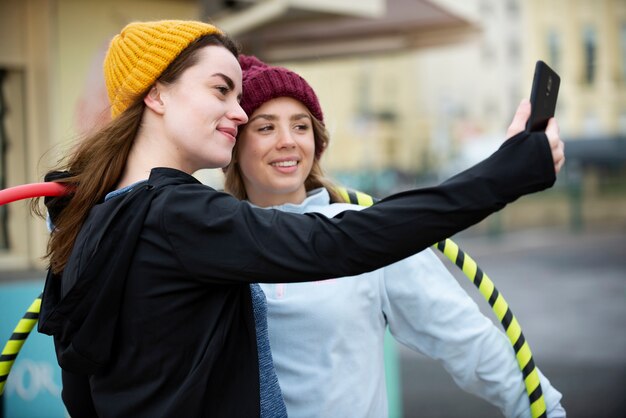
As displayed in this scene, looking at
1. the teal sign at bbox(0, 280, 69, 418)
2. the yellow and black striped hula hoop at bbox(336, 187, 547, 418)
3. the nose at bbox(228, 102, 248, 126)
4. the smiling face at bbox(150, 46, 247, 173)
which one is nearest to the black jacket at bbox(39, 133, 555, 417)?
the smiling face at bbox(150, 46, 247, 173)

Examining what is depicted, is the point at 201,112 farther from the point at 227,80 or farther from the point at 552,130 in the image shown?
the point at 552,130

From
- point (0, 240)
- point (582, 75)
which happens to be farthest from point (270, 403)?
point (582, 75)

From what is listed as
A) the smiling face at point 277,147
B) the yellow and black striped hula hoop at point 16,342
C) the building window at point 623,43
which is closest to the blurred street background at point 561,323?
the smiling face at point 277,147

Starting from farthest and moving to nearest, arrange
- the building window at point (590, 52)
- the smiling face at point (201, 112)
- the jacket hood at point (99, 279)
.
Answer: the building window at point (590, 52)
the smiling face at point (201, 112)
the jacket hood at point (99, 279)

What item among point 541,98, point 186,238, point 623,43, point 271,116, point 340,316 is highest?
point 541,98

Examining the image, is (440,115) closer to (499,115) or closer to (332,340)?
(499,115)

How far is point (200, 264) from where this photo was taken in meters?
1.70

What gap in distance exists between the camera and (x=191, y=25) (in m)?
2.01

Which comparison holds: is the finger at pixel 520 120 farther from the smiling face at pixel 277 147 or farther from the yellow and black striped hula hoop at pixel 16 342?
the yellow and black striped hula hoop at pixel 16 342

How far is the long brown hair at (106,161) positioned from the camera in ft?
6.45

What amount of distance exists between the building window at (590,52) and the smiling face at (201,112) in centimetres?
5073

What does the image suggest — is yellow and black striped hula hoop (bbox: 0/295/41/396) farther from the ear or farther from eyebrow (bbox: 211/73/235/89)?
eyebrow (bbox: 211/73/235/89)

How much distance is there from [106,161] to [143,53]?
0.31 m

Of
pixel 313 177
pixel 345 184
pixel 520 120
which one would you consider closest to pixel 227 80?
pixel 520 120
